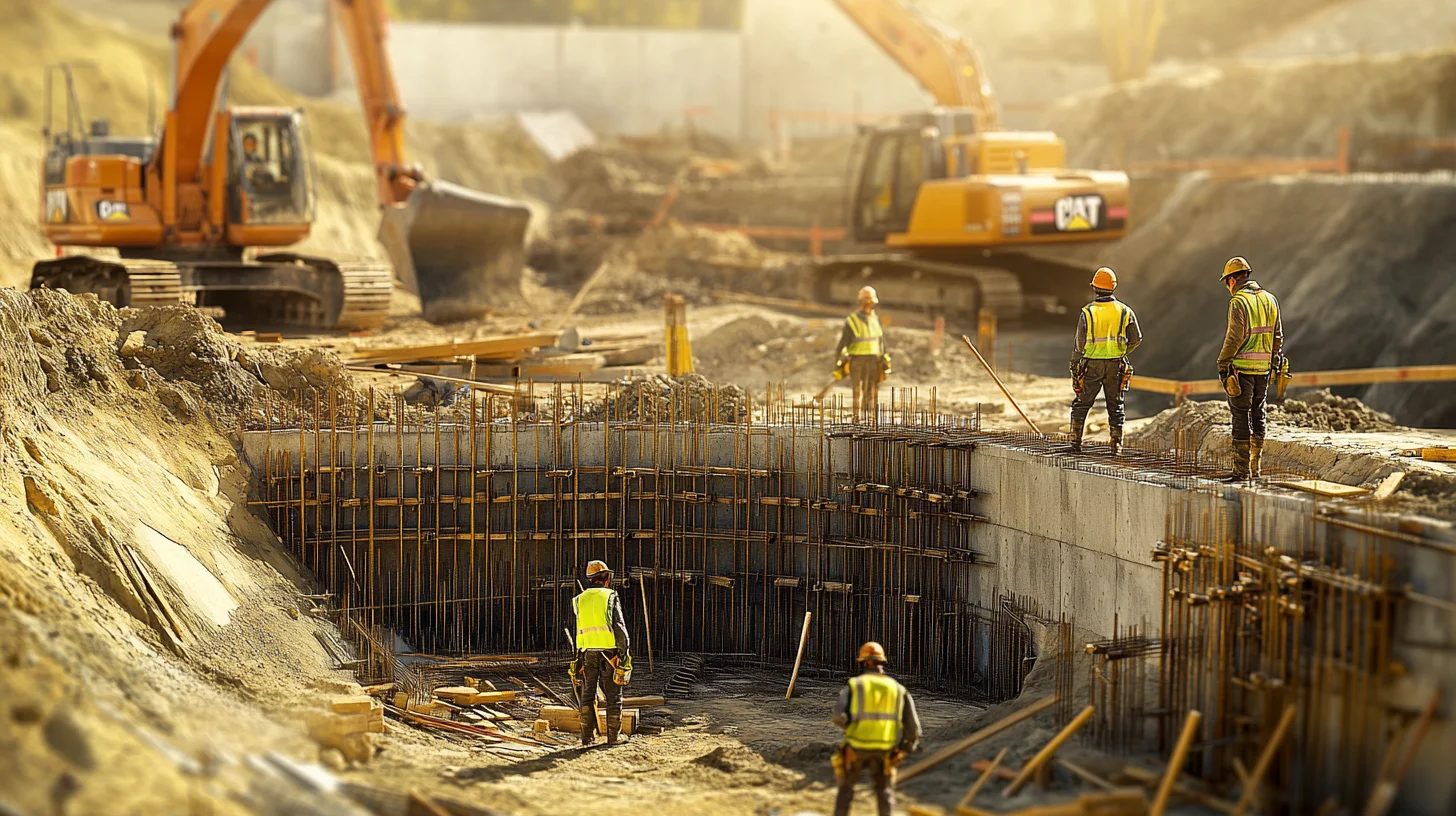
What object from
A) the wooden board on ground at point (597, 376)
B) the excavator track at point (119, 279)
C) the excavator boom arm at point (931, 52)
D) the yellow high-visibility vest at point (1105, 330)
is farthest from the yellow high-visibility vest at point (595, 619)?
the excavator boom arm at point (931, 52)

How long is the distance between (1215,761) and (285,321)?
57.7 feet

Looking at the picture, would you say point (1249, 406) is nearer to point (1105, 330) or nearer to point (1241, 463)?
point (1241, 463)

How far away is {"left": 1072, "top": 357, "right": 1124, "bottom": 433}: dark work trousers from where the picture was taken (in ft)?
42.8

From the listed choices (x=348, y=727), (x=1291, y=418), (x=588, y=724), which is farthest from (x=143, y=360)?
(x=1291, y=418)

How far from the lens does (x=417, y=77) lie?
48.1 metres

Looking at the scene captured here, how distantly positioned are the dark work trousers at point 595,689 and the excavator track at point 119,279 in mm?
10647

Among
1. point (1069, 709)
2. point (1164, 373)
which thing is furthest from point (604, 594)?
point (1164, 373)

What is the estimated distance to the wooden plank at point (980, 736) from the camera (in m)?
10.9

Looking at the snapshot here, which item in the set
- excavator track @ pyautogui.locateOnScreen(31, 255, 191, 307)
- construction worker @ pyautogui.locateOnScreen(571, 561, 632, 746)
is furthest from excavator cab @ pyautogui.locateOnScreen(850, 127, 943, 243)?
construction worker @ pyautogui.locateOnScreen(571, 561, 632, 746)

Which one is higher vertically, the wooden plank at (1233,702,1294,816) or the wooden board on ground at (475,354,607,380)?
the wooden board on ground at (475,354,607,380)

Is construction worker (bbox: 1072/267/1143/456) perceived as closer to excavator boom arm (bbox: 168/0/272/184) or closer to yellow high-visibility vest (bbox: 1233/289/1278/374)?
yellow high-visibility vest (bbox: 1233/289/1278/374)

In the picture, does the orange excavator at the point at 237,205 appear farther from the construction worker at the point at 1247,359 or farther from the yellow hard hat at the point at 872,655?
the yellow hard hat at the point at 872,655

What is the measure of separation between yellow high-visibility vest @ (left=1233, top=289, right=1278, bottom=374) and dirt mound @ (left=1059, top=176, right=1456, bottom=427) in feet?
23.0

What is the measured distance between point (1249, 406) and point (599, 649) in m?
5.12
